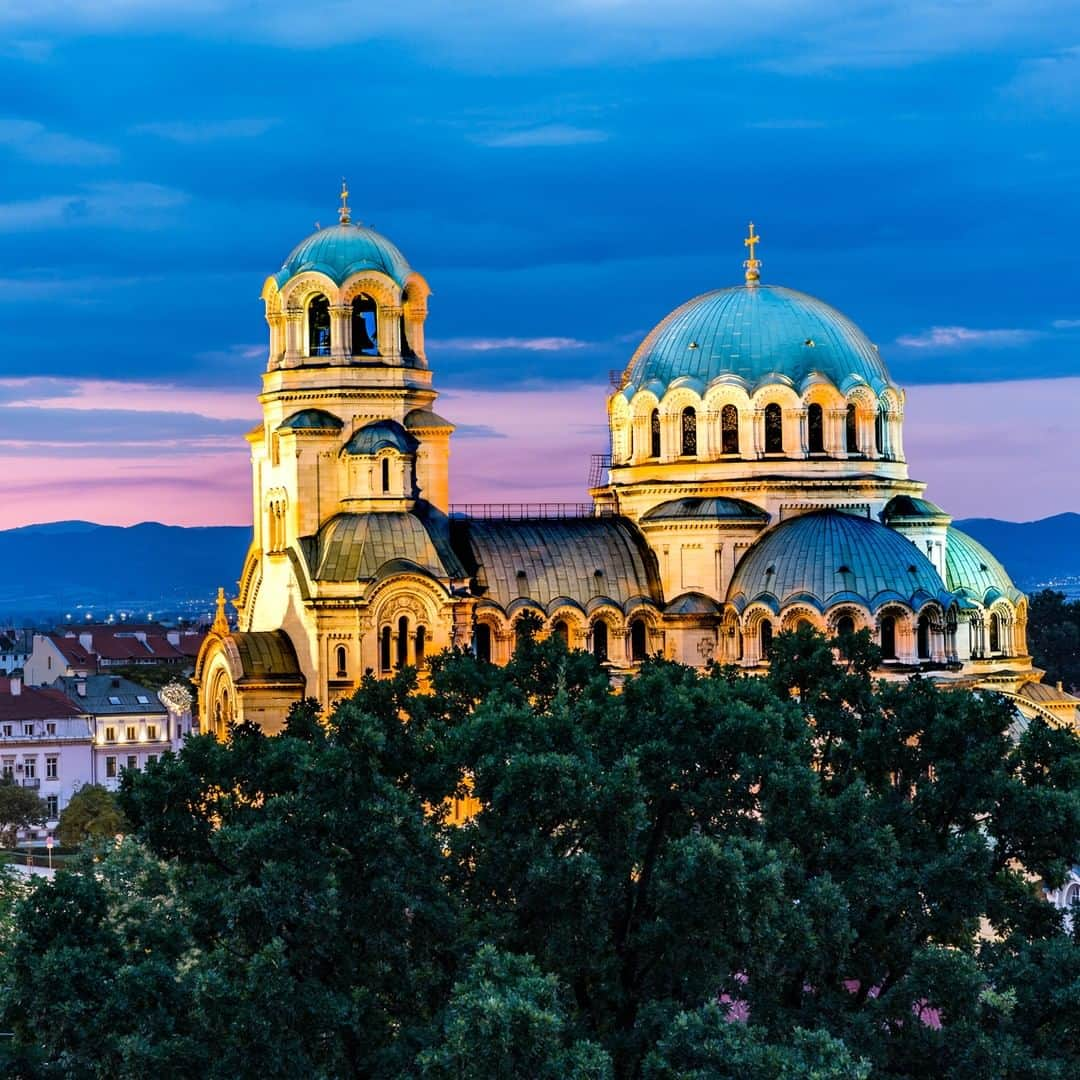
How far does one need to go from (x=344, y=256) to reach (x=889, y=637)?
18.6m

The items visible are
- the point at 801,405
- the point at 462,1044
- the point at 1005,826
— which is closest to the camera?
the point at 462,1044

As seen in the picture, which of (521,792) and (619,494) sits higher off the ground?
(619,494)

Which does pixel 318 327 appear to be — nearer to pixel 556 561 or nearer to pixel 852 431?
pixel 556 561

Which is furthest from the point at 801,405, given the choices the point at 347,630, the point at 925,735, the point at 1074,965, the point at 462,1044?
the point at 462,1044

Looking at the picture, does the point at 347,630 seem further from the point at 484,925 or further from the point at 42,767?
the point at 42,767

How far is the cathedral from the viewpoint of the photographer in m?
68.6

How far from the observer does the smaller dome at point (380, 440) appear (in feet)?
229

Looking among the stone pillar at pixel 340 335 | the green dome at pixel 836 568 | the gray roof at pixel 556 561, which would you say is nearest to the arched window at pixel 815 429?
the green dome at pixel 836 568

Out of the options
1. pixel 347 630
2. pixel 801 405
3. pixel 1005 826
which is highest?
pixel 801 405

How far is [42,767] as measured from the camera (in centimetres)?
10338

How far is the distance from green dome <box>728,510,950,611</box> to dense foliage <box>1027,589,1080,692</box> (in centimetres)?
5389

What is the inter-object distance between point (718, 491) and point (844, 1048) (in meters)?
38.8

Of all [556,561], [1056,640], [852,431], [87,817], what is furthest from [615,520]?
[1056,640]

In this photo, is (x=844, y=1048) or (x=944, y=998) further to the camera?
(x=944, y=998)
